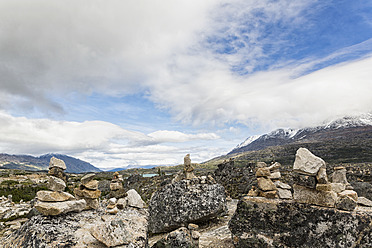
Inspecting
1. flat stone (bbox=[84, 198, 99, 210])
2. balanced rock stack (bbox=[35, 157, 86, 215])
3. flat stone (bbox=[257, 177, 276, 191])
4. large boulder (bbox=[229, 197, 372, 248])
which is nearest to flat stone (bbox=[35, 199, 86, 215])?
balanced rock stack (bbox=[35, 157, 86, 215])

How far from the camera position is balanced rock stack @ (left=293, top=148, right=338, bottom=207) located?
610cm

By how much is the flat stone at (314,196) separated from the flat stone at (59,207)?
7392 millimetres

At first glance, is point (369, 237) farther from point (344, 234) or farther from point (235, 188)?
point (235, 188)

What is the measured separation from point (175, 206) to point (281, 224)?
17.5ft

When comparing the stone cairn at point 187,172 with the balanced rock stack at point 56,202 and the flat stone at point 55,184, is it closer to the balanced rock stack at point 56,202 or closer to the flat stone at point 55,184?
the balanced rock stack at point 56,202

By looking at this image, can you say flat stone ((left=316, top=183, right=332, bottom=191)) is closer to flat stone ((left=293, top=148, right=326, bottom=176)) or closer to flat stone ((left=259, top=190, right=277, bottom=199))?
flat stone ((left=293, top=148, right=326, bottom=176))

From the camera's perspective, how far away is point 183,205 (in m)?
10.2

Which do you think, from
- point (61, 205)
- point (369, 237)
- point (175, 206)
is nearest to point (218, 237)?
point (175, 206)

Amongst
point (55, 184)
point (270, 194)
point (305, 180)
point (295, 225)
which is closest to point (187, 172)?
point (270, 194)

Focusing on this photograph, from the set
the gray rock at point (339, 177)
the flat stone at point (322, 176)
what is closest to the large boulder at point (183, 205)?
the flat stone at point (322, 176)

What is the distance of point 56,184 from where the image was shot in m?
6.89

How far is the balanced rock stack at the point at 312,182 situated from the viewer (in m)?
6.10

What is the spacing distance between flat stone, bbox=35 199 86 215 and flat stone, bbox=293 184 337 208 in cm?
739

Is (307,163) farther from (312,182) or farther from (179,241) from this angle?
(179,241)
